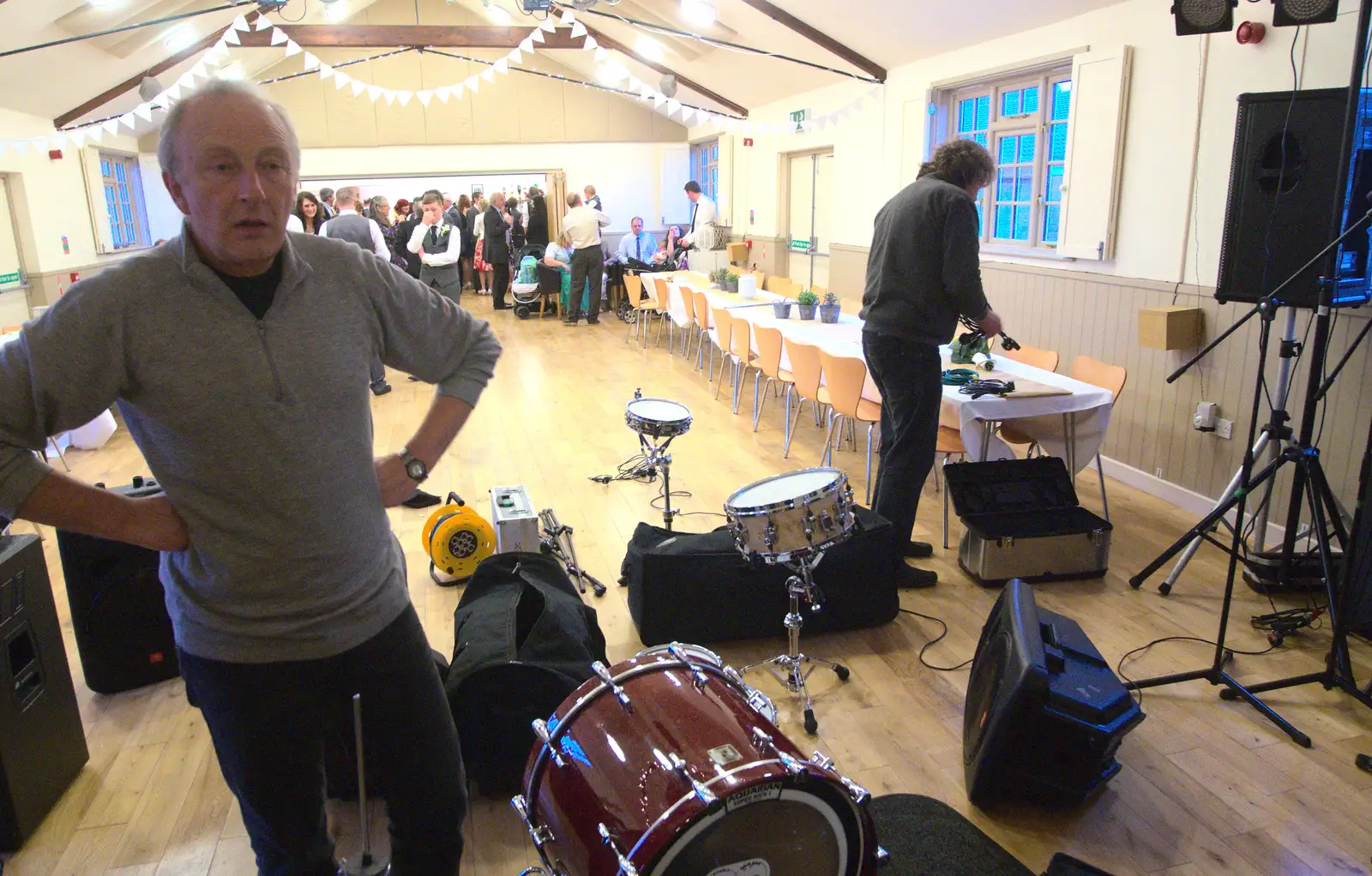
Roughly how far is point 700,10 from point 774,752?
8.03 m

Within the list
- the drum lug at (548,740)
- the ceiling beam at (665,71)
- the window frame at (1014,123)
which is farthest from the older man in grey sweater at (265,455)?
the ceiling beam at (665,71)

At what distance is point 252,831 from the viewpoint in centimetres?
139

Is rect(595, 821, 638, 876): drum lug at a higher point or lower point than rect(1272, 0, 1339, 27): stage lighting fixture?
lower

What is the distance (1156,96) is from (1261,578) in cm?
255

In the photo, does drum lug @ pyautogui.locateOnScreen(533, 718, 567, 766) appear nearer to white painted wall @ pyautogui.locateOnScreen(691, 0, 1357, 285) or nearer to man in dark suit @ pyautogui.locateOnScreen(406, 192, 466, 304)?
white painted wall @ pyautogui.locateOnScreen(691, 0, 1357, 285)

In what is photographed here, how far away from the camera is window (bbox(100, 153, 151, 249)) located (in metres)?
11.8

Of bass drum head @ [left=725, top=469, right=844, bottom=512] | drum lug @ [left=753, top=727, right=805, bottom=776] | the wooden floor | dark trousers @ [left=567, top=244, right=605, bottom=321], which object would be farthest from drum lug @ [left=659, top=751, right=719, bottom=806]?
dark trousers @ [left=567, top=244, right=605, bottom=321]

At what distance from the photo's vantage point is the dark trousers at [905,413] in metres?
3.49

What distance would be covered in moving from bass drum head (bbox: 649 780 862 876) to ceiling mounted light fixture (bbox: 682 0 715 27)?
7833 millimetres

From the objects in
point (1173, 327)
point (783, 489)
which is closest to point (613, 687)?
point (783, 489)

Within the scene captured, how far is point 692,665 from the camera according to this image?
5.65 feet

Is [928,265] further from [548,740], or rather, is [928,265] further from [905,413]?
[548,740]

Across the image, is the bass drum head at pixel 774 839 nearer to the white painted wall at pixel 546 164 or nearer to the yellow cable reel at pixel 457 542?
the yellow cable reel at pixel 457 542

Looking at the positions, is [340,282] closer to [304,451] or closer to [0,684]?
[304,451]
